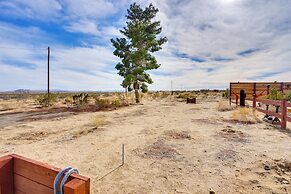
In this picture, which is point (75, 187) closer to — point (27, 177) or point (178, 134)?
point (27, 177)

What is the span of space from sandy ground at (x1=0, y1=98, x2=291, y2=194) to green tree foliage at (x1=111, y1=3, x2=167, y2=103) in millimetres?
12795

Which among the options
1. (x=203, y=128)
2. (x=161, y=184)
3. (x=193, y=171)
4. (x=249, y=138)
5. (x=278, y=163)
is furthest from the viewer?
(x=203, y=128)

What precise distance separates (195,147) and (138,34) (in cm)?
1609

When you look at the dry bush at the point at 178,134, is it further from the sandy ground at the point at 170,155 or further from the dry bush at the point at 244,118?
the dry bush at the point at 244,118

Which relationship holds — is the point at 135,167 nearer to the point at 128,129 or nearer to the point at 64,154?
the point at 64,154

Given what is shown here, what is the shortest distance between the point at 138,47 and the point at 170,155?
56.1ft

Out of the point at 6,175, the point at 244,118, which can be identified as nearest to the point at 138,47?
the point at 244,118

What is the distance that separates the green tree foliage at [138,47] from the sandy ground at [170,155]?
12795mm

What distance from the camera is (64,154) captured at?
18.5 feet

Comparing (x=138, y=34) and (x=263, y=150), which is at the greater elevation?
(x=138, y=34)

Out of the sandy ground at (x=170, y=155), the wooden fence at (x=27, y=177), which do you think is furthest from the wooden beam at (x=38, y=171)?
the sandy ground at (x=170, y=155)

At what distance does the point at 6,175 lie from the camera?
7.54ft

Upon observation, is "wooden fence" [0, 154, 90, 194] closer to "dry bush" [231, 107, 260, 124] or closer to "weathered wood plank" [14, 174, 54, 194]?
"weathered wood plank" [14, 174, 54, 194]

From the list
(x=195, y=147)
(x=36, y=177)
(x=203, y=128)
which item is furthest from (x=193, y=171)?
(x=203, y=128)
